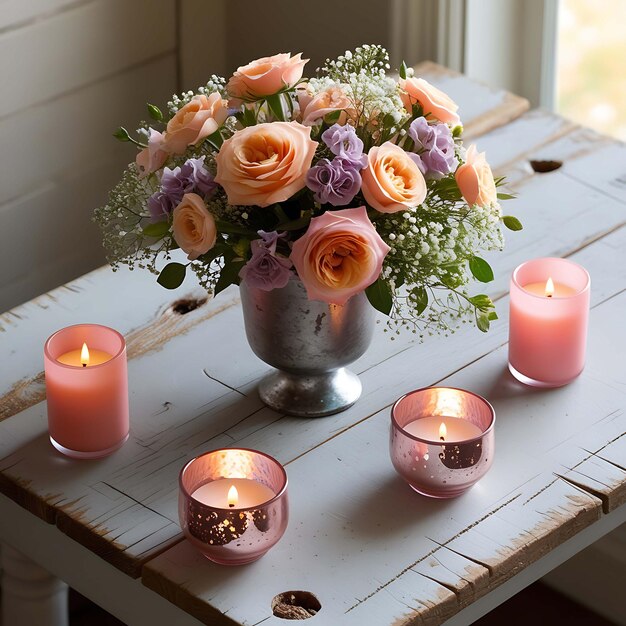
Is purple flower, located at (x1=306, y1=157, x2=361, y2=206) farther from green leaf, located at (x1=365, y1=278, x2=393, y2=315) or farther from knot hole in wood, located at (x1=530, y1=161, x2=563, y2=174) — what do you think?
knot hole in wood, located at (x1=530, y1=161, x2=563, y2=174)

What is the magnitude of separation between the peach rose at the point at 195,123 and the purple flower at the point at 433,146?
0.59ft

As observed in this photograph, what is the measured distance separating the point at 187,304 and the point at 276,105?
1.29ft

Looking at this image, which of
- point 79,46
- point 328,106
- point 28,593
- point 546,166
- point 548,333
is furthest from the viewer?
point 79,46

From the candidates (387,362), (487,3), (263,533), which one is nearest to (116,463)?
(263,533)

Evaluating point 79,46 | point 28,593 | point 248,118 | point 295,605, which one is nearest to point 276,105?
point 248,118

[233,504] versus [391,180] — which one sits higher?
[391,180]

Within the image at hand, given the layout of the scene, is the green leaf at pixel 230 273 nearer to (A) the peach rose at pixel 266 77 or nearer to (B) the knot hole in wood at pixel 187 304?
(A) the peach rose at pixel 266 77

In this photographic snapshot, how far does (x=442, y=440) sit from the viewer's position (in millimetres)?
1169

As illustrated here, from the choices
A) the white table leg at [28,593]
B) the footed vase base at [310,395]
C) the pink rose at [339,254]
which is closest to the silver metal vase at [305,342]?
the footed vase base at [310,395]

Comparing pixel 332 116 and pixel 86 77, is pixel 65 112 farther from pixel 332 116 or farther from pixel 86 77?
pixel 332 116

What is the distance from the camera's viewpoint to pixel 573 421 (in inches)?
49.6

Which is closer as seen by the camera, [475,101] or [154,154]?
[154,154]

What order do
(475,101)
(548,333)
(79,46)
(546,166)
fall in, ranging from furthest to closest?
(79,46) → (475,101) → (546,166) → (548,333)

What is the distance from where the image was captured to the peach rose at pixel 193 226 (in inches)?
42.8
